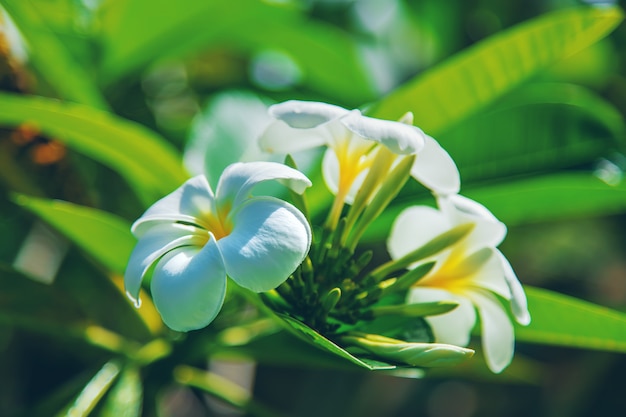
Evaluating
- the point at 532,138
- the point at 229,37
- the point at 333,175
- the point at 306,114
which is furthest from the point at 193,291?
the point at 229,37

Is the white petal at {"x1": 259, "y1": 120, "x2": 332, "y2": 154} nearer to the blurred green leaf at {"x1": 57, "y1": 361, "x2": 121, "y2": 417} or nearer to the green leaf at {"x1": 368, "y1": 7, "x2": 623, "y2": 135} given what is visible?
the green leaf at {"x1": 368, "y1": 7, "x2": 623, "y2": 135}

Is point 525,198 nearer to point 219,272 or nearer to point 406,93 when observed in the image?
point 406,93

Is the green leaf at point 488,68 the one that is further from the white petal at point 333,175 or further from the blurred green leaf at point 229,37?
the blurred green leaf at point 229,37

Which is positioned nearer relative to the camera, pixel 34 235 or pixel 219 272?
pixel 219 272

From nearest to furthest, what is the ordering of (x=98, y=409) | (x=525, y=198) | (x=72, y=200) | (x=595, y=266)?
(x=98, y=409) → (x=525, y=198) → (x=72, y=200) → (x=595, y=266)

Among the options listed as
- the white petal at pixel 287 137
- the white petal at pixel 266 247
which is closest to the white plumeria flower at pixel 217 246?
the white petal at pixel 266 247

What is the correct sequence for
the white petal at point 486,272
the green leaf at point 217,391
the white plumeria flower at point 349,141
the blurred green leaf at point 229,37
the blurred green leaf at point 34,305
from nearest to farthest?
1. the white plumeria flower at point 349,141
2. the white petal at point 486,272
3. the blurred green leaf at point 34,305
4. the green leaf at point 217,391
5. the blurred green leaf at point 229,37

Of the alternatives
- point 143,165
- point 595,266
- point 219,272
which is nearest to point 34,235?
point 143,165

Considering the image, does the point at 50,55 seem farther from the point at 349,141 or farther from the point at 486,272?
the point at 486,272
